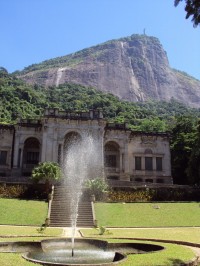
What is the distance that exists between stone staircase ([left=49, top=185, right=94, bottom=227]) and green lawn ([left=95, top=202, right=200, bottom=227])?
968 mm

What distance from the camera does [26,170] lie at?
5134 cm

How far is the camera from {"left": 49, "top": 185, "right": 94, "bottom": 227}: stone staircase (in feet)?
99.8

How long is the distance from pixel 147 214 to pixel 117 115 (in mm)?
65976

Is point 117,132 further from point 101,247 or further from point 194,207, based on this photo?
point 101,247

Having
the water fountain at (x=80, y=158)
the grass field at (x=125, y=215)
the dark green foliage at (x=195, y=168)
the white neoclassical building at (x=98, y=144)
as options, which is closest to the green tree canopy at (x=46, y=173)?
the grass field at (x=125, y=215)

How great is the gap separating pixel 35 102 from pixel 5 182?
58.8 m

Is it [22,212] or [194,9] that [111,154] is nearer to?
[22,212]

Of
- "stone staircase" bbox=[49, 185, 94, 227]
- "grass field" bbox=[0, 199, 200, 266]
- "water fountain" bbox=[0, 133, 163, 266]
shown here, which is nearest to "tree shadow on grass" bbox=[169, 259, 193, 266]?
"water fountain" bbox=[0, 133, 163, 266]

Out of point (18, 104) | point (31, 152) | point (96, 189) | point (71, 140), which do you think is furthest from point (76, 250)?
point (18, 104)

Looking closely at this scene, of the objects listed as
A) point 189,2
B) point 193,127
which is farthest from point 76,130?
point 189,2

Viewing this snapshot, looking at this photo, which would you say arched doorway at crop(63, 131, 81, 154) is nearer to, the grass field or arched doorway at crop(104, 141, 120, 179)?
arched doorway at crop(104, 141, 120, 179)

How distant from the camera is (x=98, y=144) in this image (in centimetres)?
4975

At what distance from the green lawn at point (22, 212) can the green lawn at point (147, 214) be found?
5.42 metres

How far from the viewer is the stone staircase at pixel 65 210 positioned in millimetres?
30422
